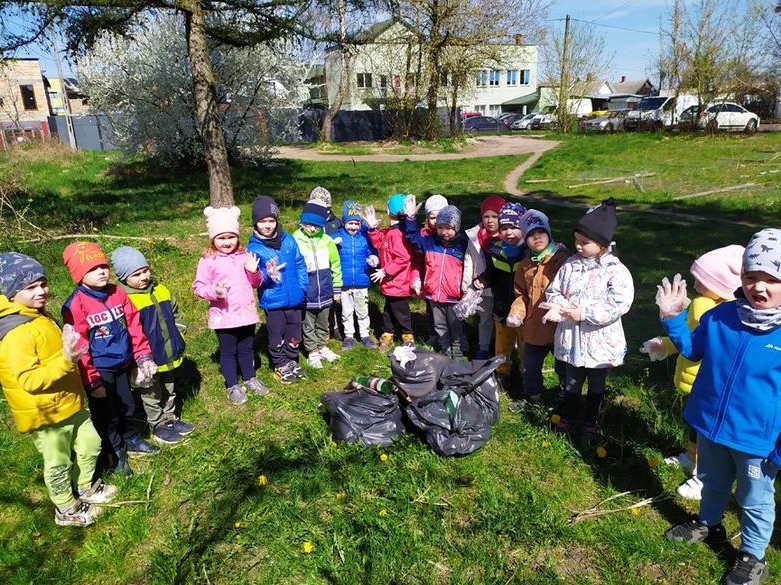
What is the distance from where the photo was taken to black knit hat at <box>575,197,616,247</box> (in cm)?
330

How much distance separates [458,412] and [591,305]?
1.16 meters

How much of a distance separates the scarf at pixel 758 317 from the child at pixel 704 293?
576mm

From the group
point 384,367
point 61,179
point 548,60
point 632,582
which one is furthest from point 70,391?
point 548,60

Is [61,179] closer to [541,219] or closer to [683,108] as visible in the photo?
[541,219]

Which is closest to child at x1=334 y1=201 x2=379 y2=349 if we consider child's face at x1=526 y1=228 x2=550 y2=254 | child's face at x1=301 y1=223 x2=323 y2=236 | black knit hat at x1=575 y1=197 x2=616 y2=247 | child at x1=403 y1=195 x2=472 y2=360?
child's face at x1=301 y1=223 x2=323 y2=236

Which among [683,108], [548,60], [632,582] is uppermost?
[548,60]

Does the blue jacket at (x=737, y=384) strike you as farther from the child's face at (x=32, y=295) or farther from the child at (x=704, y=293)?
the child's face at (x=32, y=295)

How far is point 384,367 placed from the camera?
17.1 feet

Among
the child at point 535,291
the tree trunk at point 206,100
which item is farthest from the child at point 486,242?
A: the tree trunk at point 206,100

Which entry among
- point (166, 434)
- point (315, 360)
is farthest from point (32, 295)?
point (315, 360)

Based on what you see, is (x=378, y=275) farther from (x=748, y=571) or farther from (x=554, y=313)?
(x=748, y=571)

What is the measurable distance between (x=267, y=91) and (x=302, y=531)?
15289 millimetres

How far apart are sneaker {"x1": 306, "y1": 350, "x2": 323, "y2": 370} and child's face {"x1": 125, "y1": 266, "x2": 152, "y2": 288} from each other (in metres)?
1.89

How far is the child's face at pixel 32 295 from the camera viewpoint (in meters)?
2.91
